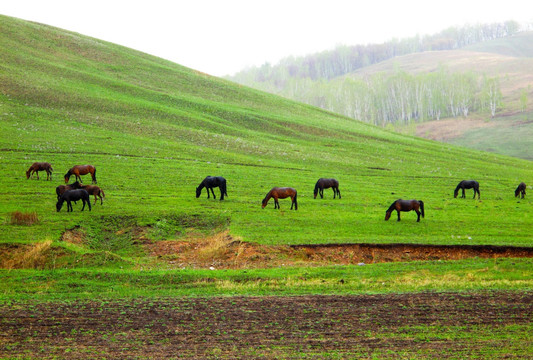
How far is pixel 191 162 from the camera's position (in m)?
50.6

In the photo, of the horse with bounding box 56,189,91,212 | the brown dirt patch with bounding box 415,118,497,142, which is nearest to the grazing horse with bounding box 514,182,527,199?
the horse with bounding box 56,189,91,212

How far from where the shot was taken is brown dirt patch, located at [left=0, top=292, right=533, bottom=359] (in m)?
13.2

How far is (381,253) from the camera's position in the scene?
25.2 metres

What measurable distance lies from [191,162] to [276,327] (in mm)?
37362

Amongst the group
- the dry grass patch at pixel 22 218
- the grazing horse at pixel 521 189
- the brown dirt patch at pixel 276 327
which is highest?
the dry grass patch at pixel 22 218

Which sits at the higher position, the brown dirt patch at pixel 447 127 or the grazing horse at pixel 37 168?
the brown dirt patch at pixel 447 127

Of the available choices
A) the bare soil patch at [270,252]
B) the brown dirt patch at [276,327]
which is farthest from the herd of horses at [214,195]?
the brown dirt patch at [276,327]

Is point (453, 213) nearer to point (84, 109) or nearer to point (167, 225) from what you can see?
point (167, 225)

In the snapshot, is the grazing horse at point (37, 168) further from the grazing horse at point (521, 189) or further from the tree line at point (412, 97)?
the tree line at point (412, 97)

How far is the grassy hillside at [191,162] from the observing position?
28.2 metres

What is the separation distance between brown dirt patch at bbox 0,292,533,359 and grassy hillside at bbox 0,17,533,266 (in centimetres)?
733

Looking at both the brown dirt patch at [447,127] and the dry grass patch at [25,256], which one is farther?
the brown dirt patch at [447,127]

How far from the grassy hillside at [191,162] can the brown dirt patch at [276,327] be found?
7.33m

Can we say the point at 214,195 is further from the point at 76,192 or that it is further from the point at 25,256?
the point at 25,256
